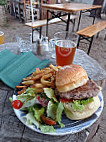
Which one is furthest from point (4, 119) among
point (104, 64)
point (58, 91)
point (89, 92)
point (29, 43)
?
point (104, 64)

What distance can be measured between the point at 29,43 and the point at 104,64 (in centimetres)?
312

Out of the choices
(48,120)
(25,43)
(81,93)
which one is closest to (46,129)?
(48,120)

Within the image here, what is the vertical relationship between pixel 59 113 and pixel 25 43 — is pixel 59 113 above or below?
below

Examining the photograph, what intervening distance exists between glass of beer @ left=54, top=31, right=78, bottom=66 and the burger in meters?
0.52

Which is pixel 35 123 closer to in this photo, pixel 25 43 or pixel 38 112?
pixel 38 112

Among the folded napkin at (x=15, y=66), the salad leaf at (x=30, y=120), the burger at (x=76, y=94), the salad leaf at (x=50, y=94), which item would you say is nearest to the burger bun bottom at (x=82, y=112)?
the burger at (x=76, y=94)

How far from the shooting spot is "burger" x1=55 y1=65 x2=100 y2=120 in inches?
40.2

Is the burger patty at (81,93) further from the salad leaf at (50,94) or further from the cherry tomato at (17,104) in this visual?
the cherry tomato at (17,104)

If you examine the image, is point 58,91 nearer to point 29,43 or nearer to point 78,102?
point 78,102

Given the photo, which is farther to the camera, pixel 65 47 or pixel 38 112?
pixel 65 47

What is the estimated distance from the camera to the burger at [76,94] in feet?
3.35

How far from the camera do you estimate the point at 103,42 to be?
6262 mm

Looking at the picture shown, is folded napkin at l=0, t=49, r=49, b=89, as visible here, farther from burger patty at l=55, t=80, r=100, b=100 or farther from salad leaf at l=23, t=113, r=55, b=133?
burger patty at l=55, t=80, r=100, b=100

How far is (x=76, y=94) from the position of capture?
42.3 inches
